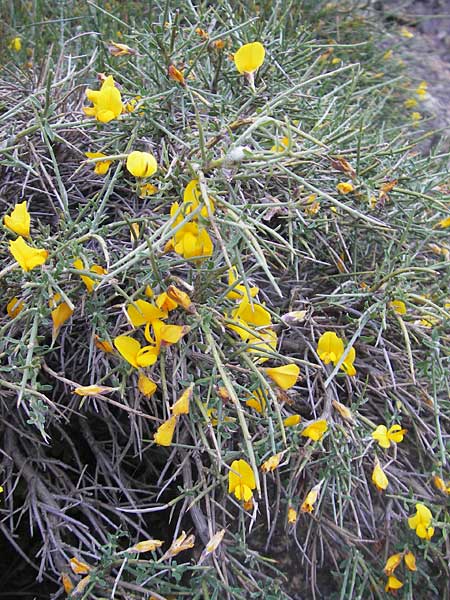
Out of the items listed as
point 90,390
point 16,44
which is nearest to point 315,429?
point 90,390

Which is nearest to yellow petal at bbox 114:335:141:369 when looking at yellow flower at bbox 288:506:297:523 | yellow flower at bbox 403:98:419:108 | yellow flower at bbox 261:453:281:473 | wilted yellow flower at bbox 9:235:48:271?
wilted yellow flower at bbox 9:235:48:271

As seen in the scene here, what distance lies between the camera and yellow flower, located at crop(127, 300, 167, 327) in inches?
38.0

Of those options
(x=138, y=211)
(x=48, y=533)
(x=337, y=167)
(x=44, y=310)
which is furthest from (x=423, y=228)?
(x=48, y=533)

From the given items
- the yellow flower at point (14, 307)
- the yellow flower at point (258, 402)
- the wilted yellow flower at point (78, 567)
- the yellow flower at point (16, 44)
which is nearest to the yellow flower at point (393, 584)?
the yellow flower at point (258, 402)

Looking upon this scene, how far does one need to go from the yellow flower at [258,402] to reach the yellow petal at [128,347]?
19cm

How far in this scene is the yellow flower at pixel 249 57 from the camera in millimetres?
1079

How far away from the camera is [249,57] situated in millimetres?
1090

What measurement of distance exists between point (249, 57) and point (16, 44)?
102 centimetres

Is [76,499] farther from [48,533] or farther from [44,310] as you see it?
[44,310]

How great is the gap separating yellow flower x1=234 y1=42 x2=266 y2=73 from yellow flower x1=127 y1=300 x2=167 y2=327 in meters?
0.41

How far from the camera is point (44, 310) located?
0.97 m

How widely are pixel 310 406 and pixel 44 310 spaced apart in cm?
51

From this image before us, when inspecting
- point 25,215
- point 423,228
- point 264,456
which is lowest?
point 264,456

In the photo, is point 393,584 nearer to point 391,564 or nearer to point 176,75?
point 391,564
